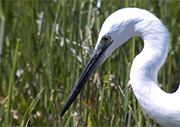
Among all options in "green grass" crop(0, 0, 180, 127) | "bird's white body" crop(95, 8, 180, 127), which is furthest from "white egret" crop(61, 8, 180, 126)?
"green grass" crop(0, 0, 180, 127)

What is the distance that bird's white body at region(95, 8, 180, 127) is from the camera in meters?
1.28

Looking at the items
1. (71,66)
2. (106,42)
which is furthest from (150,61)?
(71,66)

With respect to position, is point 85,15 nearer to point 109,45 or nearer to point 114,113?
point 114,113

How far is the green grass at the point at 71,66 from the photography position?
1.79 metres

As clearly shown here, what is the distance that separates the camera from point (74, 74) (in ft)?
6.34

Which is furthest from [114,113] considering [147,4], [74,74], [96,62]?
[147,4]

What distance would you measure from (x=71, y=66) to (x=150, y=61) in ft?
2.80

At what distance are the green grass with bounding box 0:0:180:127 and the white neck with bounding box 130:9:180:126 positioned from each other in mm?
325

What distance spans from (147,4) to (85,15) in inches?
18.4

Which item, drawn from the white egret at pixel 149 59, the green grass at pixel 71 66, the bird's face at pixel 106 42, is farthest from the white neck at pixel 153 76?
the green grass at pixel 71 66

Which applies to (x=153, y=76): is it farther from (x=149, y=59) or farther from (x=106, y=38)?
(x=106, y=38)

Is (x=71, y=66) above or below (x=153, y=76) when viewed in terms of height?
below

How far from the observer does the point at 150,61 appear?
4.19ft

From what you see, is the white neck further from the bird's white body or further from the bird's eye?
the bird's eye
